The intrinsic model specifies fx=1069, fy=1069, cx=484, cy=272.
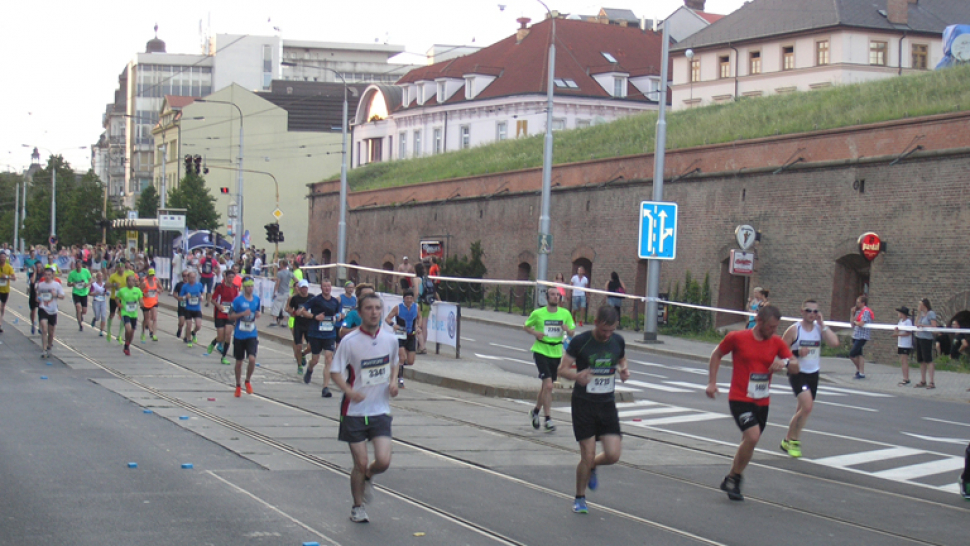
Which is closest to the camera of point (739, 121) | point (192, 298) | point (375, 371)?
point (375, 371)

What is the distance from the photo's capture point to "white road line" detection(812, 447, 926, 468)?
1173 cm

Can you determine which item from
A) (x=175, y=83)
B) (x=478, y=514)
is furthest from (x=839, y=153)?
(x=175, y=83)

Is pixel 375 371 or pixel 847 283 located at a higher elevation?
pixel 847 283

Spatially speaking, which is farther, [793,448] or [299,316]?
[299,316]

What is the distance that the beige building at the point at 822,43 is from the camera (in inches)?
2355

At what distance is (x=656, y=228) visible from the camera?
29.1 meters

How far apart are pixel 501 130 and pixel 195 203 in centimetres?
2162

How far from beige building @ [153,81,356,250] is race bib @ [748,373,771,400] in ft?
276

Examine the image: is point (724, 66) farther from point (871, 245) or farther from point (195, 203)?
point (871, 245)

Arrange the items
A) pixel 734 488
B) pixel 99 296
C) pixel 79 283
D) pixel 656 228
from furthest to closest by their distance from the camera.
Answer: pixel 656 228
pixel 79 283
pixel 99 296
pixel 734 488

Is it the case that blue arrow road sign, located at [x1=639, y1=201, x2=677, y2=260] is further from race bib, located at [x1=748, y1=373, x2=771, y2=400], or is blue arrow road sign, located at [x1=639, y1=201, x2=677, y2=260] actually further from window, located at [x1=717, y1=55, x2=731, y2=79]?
window, located at [x1=717, y1=55, x2=731, y2=79]

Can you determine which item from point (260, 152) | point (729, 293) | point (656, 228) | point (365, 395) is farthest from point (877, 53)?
point (365, 395)

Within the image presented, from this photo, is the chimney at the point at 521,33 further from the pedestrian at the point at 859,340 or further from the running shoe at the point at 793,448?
the running shoe at the point at 793,448

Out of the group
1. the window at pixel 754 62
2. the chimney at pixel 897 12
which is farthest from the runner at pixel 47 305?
the chimney at pixel 897 12
